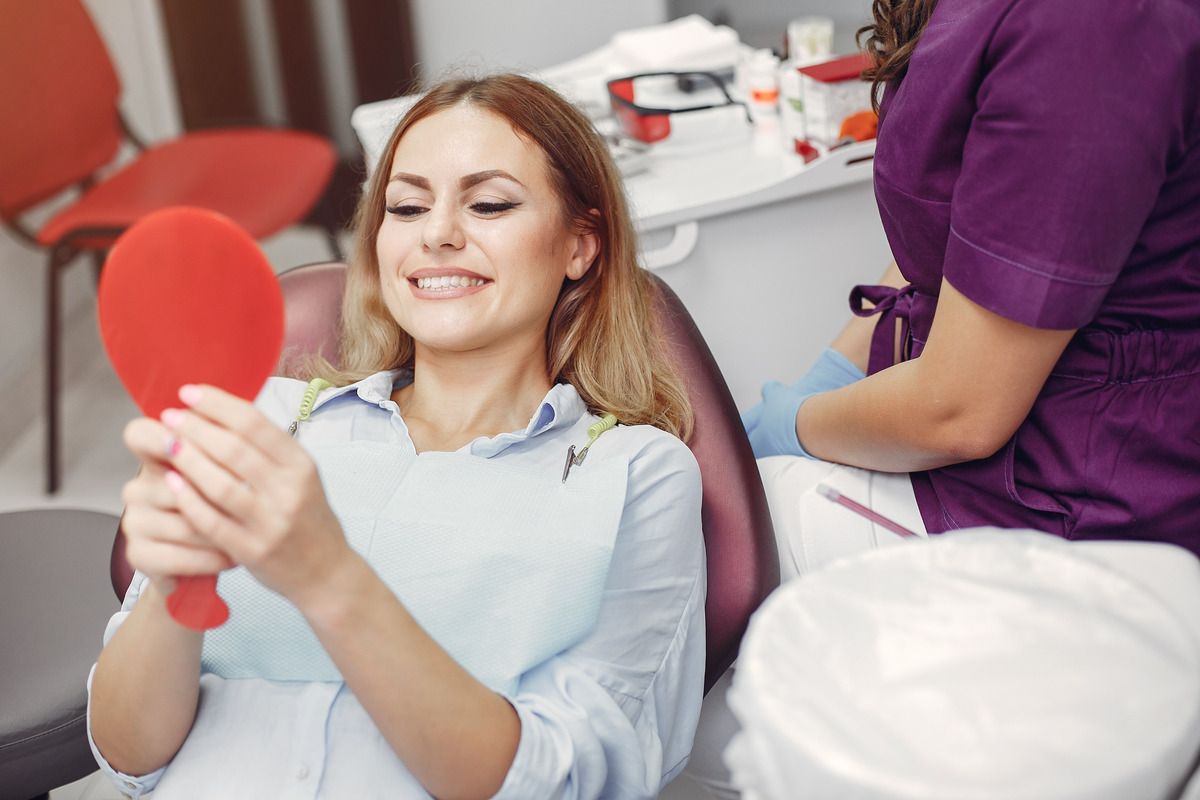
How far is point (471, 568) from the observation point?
1.09m

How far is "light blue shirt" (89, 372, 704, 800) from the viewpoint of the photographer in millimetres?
1015

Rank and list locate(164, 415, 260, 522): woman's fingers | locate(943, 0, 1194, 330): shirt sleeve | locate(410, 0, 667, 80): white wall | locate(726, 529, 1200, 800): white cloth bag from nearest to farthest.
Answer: locate(726, 529, 1200, 800): white cloth bag
locate(164, 415, 260, 522): woman's fingers
locate(943, 0, 1194, 330): shirt sleeve
locate(410, 0, 667, 80): white wall

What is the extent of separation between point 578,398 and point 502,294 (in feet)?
0.44

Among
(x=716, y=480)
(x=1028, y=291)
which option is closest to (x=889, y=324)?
(x=716, y=480)

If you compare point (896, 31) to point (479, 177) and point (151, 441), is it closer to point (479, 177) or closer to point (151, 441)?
point (479, 177)

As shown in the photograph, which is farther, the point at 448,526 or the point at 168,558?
the point at 448,526

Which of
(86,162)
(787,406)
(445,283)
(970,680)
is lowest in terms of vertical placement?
(86,162)

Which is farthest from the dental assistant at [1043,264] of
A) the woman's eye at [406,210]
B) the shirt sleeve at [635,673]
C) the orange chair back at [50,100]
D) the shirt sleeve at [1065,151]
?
the orange chair back at [50,100]

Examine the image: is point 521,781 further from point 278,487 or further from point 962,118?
point 962,118

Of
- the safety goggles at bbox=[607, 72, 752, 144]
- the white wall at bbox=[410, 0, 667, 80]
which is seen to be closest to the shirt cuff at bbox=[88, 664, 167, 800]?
the safety goggles at bbox=[607, 72, 752, 144]

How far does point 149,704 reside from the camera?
1005 millimetres

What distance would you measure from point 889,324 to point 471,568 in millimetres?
572

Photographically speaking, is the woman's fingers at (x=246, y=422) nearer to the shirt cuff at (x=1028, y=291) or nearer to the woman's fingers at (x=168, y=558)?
the woman's fingers at (x=168, y=558)

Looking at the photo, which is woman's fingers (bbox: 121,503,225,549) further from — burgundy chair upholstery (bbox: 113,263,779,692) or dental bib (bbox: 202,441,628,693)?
burgundy chair upholstery (bbox: 113,263,779,692)
